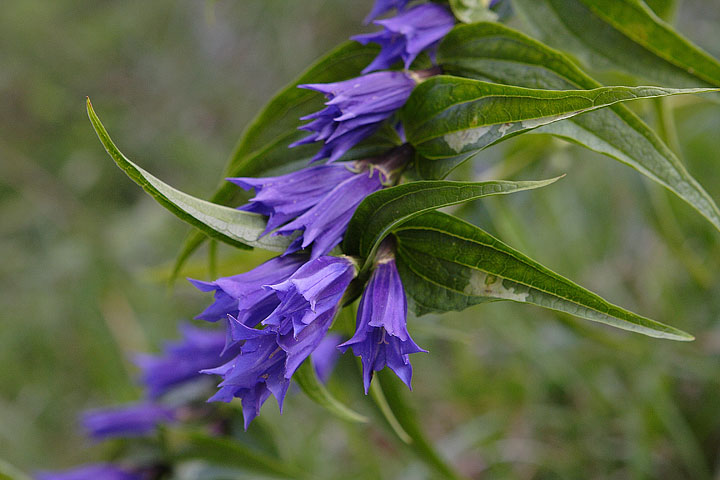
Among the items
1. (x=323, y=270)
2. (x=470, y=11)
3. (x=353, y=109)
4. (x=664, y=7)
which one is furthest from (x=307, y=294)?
(x=664, y=7)

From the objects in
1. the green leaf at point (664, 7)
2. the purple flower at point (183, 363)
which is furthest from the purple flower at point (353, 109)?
the purple flower at point (183, 363)

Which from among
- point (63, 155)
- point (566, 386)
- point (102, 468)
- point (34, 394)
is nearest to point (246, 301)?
point (102, 468)

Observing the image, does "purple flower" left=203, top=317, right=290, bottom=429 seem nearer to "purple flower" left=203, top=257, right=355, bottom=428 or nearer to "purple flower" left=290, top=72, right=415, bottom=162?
"purple flower" left=203, top=257, right=355, bottom=428

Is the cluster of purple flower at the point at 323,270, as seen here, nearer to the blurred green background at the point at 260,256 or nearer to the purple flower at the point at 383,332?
the purple flower at the point at 383,332

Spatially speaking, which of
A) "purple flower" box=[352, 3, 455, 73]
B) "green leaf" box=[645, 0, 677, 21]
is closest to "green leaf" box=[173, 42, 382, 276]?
"purple flower" box=[352, 3, 455, 73]

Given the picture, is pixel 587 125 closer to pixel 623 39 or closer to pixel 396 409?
pixel 623 39
